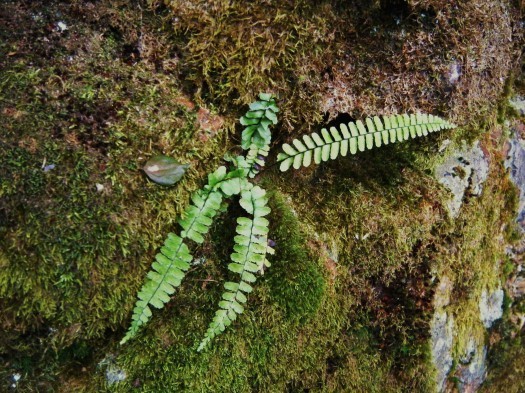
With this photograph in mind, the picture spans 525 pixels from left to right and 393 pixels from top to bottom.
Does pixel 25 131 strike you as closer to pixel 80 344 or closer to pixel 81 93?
pixel 81 93

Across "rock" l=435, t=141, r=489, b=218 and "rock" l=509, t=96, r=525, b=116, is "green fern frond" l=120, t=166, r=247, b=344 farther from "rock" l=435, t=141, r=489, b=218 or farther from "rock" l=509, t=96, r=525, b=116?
"rock" l=509, t=96, r=525, b=116

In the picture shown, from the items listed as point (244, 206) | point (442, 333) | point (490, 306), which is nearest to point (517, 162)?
point (490, 306)

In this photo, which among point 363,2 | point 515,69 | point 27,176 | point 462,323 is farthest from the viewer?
point 515,69

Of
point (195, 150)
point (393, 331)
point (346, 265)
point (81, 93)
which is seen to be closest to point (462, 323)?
point (393, 331)

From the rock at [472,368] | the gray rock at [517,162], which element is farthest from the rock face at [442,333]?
the gray rock at [517,162]

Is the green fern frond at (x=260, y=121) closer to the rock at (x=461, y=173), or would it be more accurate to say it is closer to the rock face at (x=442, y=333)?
the rock at (x=461, y=173)

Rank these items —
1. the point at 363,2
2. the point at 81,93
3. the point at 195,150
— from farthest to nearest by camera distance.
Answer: the point at 363,2
the point at 195,150
the point at 81,93
